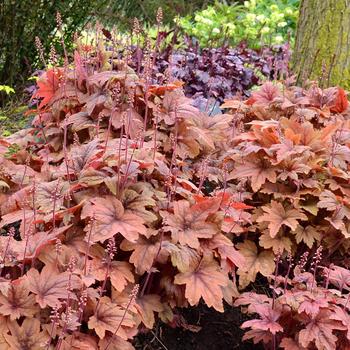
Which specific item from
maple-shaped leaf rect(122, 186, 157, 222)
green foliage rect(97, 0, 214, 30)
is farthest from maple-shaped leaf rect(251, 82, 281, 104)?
green foliage rect(97, 0, 214, 30)

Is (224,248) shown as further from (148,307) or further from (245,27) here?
(245,27)

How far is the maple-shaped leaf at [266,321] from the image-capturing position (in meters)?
2.40

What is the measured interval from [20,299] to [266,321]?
3.16 feet

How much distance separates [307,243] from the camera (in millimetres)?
2926

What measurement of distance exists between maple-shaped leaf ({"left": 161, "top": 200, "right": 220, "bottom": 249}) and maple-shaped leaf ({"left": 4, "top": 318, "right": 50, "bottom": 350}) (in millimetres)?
610

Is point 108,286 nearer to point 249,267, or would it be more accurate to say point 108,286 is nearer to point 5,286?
point 5,286

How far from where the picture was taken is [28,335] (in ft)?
6.88

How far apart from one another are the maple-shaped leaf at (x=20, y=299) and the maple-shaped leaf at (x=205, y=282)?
0.56 metres

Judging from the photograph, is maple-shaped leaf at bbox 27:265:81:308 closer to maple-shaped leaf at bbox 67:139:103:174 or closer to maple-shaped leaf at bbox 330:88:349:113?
maple-shaped leaf at bbox 67:139:103:174

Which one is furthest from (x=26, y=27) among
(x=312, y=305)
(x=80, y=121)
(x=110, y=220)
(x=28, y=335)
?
(x=312, y=305)

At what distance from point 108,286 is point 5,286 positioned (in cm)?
46

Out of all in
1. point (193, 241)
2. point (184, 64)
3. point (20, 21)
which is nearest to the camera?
point (193, 241)

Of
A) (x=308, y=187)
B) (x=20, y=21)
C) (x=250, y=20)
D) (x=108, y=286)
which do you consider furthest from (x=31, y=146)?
(x=250, y=20)

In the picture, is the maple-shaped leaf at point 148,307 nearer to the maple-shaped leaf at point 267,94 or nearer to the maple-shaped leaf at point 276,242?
the maple-shaped leaf at point 276,242
